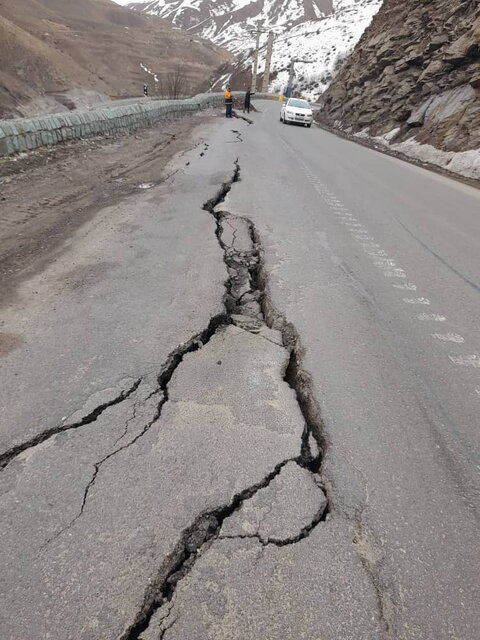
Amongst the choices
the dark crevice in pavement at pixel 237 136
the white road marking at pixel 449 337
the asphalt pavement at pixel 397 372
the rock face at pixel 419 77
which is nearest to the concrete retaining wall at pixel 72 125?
the dark crevice in pavement at pixel 237 136

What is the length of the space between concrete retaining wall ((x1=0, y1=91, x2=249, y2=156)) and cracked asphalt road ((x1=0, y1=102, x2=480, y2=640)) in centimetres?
487

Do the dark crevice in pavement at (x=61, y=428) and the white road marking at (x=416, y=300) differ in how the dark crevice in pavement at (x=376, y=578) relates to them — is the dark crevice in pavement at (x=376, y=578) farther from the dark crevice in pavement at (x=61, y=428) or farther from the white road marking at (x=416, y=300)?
the white road marking at (x=416, y=300)

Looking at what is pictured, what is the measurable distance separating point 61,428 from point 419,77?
1904cm

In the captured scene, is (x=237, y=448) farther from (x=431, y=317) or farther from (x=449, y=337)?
(x=431, y=317)

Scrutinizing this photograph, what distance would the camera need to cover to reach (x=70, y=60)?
167ft

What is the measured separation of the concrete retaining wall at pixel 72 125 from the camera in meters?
7.93

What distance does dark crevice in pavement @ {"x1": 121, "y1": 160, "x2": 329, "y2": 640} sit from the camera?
1.60 meters

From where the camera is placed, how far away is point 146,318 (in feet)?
11.1

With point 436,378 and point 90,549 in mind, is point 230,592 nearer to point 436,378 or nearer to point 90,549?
point 90,549

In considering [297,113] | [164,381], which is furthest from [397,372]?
[297,113]

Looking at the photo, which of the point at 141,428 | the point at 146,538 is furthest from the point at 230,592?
the point at 141,428

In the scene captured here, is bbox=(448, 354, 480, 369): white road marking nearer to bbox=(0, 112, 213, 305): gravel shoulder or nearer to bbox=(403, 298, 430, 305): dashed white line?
bbox=(403, 298, 430, 305): dashed white line

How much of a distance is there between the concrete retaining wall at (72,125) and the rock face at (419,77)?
9.68 metres

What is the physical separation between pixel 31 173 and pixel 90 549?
7420mm
